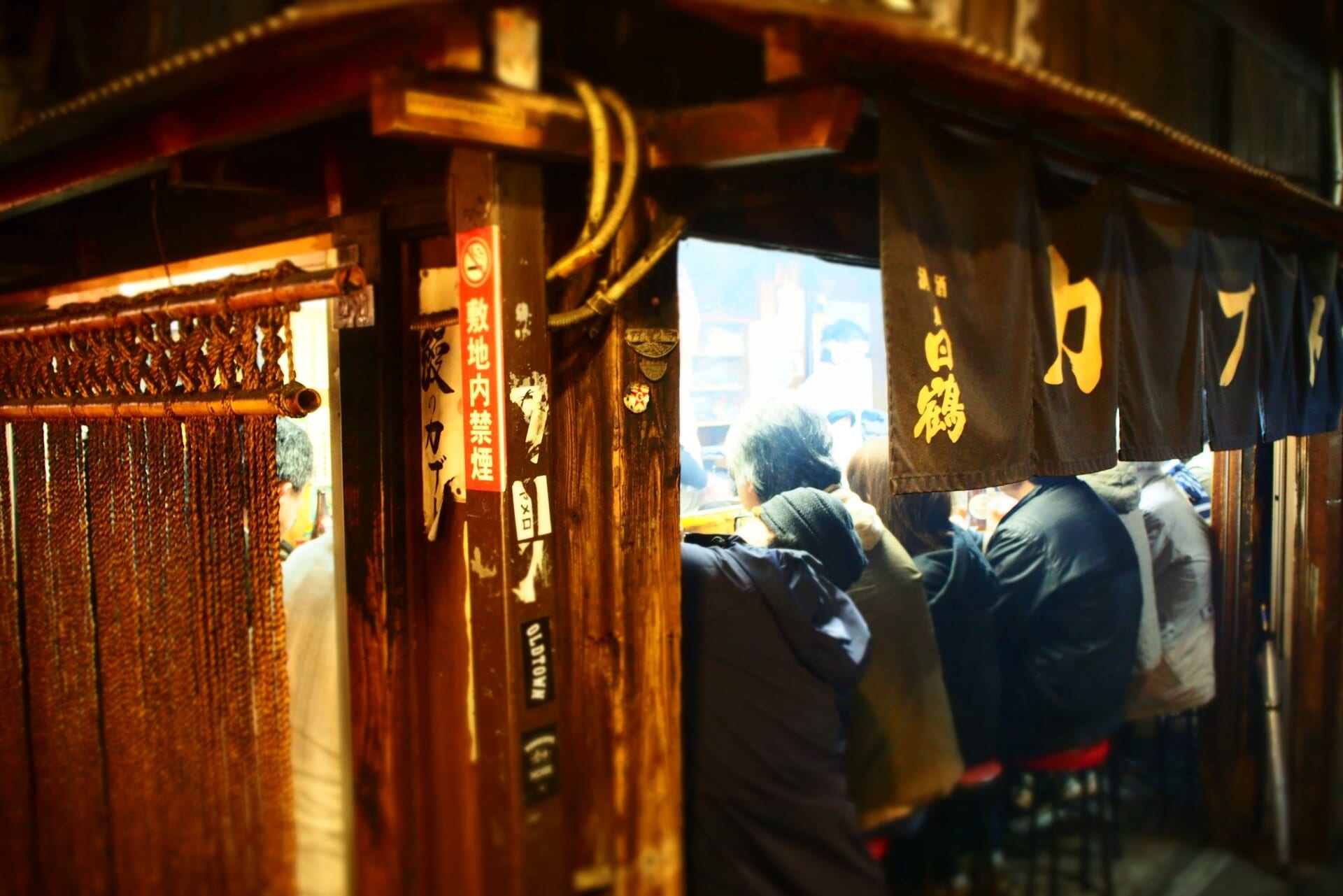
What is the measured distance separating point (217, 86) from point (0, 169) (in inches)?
69.2

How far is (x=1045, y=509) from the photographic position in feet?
19.7

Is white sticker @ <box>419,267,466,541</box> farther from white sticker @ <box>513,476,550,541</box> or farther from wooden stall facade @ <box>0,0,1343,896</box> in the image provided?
white sticker @ <box>513,476,550,541</box>

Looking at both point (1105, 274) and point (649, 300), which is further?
point (1105, 274)

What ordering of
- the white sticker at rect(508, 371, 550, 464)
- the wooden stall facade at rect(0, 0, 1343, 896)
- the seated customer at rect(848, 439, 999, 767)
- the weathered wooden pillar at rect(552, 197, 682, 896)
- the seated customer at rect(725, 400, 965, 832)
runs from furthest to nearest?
the seated customer at rect(848, 439, 999, 767), the seated customer at rect(725, 400, 965, 832), the weathered wooden pillar at rect(552, 197, 682, 896), the white sticker at rect(508, 371, 550, 464), the wooden stall facade at rect(0, 0, 1343, 896)

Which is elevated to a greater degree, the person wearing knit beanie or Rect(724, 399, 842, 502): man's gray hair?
Rect(724, 399, 842, 502): man's gray hair

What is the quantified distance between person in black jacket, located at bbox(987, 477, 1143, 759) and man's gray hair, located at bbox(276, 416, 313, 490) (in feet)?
14.7

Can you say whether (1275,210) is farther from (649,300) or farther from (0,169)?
(0,169)

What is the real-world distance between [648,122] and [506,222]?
29.7 inches

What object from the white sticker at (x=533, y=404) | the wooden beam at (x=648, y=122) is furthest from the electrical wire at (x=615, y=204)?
the white sticker at (x=533, y=404)

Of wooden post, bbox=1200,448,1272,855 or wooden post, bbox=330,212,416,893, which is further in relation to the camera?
wooden post, bbox=1200,448,1272,855

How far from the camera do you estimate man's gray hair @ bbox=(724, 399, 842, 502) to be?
15.4ft

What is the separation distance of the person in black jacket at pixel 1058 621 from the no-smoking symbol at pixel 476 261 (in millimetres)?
4481

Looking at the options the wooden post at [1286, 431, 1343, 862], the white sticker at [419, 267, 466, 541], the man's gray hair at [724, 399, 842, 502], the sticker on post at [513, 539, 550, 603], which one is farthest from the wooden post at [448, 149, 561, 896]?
the wooden post at [1286, 431, 1343, 862]

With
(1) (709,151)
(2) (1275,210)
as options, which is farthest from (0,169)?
(2) (1275,210)
